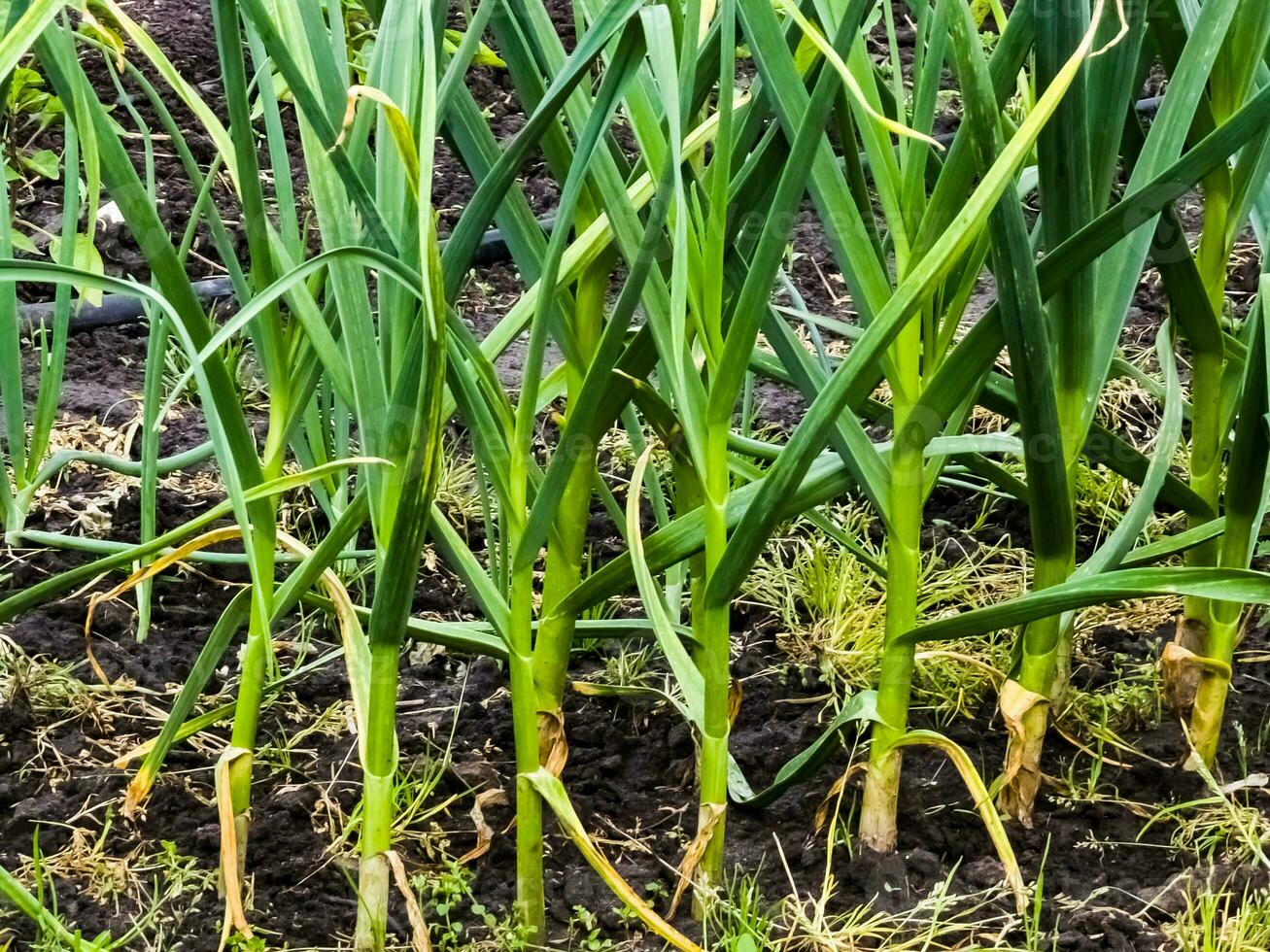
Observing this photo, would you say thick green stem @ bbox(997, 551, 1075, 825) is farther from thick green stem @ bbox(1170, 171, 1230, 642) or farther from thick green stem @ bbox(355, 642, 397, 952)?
thick green stem @ bbox(355, 642, 397, 952)

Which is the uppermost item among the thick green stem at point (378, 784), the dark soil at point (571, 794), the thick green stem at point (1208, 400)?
the thick green stem at point (1208, 400)

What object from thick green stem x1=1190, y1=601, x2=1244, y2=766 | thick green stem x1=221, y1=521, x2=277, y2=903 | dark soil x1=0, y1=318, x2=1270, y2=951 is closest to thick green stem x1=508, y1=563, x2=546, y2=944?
dark soil x1=0, y1=318, x2=1270, y2=951

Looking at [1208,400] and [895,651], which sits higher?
[1208,400]

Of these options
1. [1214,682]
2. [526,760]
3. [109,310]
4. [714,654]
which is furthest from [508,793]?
[109,310]

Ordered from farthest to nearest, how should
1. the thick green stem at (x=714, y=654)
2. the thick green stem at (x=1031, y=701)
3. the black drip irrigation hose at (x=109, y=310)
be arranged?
the black drip irrigation hose at (x=109, y=310) < the thick green stem at (x=1031, y=701) < the thick green stem at (x=714, y=654)

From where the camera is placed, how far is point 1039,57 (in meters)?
0.83

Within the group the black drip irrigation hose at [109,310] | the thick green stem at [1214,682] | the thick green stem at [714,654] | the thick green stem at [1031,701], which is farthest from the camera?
the black drip irrigation hose at [109,310]

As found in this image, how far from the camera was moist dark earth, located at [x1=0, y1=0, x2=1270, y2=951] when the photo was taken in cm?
113

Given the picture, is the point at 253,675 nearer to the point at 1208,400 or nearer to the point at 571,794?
the point at 571,794

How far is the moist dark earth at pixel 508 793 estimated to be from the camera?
3.72 ft

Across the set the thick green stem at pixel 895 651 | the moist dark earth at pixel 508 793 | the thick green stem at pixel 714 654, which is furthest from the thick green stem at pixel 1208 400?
the thick green stem at pixel 714 654

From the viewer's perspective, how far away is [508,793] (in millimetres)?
1271

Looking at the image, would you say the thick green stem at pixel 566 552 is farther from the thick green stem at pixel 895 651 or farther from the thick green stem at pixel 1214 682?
the thick green stem at pixel 1214 682

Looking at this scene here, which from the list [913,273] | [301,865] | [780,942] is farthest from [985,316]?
[301,865]
